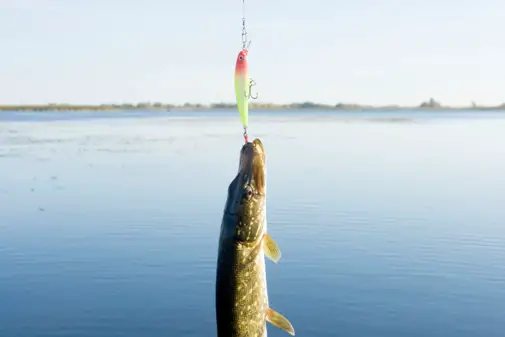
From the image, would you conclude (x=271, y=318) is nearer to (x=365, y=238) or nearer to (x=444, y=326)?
(x=444, y=326)

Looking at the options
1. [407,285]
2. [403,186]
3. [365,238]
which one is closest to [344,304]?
→ [407,285]

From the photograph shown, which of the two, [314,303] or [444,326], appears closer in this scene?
[444,326]

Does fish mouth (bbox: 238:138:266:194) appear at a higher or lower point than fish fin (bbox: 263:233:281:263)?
higher

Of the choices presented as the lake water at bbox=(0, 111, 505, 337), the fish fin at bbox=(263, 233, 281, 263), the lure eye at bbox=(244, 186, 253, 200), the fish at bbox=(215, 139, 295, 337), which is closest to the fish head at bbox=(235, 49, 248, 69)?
the fish at bbox=(215, 139, 295, 337)

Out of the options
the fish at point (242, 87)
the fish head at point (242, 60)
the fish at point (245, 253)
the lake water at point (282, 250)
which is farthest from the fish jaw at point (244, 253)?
the lake water at point (282, 250)

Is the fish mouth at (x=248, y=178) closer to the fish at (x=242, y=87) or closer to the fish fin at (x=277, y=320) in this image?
the fish at (x=242, y=87)

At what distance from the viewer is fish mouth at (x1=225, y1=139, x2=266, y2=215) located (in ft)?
15.7

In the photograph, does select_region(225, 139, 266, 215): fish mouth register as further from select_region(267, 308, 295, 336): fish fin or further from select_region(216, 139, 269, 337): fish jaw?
select_region(267, 308, 295, 336): fish fin

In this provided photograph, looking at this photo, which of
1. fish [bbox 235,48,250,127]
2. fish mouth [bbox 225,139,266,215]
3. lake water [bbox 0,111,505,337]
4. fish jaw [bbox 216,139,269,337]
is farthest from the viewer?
lake water [bbox 0,111,505,337]

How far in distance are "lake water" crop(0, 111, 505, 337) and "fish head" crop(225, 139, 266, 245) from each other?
8.58 metres

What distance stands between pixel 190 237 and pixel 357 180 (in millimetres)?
12051

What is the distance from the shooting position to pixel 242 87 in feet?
15.4

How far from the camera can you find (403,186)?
2769cm

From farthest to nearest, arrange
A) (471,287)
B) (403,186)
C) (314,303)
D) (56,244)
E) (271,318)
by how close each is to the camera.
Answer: (403,186), (56,244), (471,287), (314,303), (271,318)
